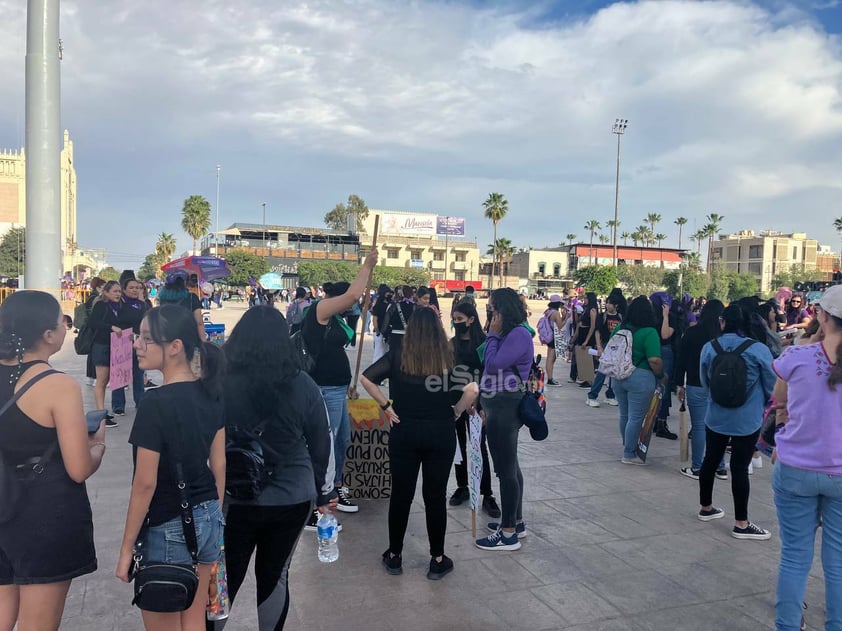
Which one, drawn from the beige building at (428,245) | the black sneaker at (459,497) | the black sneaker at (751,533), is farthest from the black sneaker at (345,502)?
the beige building at (428,245)

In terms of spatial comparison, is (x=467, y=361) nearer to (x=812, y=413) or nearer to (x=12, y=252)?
(x=812, y=413)

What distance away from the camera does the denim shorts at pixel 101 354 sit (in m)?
7.32

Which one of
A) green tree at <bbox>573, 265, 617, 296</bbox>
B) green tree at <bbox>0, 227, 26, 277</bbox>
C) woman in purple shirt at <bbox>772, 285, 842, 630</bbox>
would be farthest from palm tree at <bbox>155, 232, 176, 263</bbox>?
woman in purple shirt at <bbox>772, 285, 842, 630</bbox>

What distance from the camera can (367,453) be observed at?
5.07m

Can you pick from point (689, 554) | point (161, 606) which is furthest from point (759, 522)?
point (161, 606)

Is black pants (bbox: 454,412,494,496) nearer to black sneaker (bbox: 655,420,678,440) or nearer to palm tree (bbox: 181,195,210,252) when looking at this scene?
black sneaker (bbox: 655,420,678,440)

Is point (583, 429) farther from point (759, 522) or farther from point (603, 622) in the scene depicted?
point (603, 622)

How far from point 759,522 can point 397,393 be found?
10.9ft

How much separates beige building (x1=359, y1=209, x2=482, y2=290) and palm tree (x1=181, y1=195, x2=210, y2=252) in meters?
27.6

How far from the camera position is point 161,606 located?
2139 millimetres

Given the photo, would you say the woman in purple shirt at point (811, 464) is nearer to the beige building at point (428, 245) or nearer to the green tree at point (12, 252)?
the green tree at point (12, 252)

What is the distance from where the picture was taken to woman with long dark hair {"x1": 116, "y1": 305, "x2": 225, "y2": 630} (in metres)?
2.14

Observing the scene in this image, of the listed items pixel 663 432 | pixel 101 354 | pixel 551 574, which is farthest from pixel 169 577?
pixel 663 432

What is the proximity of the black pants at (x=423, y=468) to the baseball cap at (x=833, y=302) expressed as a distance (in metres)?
2.05
